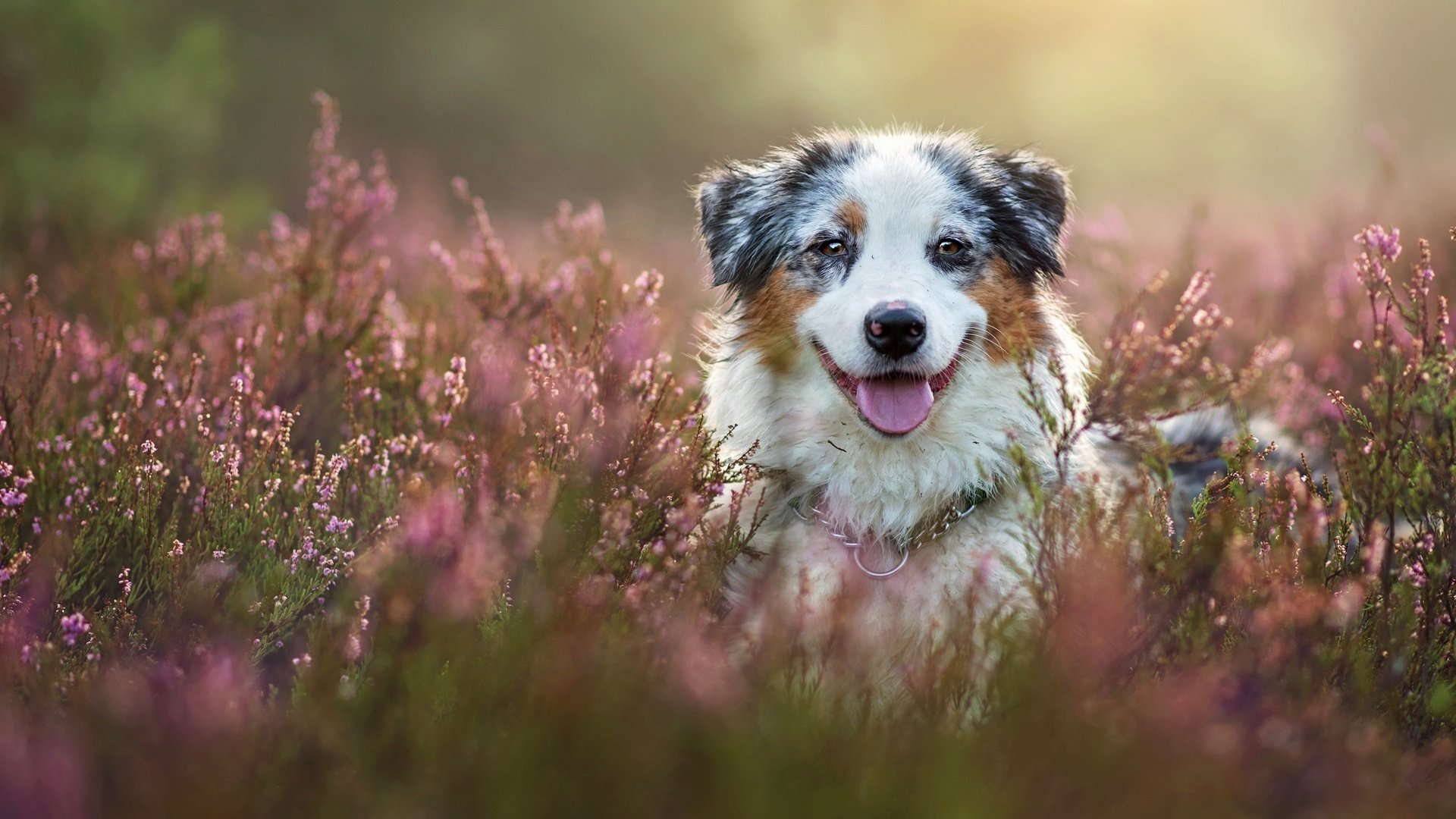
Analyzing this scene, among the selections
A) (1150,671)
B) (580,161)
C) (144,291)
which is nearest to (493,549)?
(1150,671)

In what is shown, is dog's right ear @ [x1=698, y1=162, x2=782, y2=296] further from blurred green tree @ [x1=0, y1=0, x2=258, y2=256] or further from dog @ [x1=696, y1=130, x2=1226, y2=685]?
blurred green tree @ [x1=0, y1=0, x2=258, y2=256]

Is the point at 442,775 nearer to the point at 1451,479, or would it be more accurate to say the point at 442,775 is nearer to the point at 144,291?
the point at 1451,479

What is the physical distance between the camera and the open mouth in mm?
3191

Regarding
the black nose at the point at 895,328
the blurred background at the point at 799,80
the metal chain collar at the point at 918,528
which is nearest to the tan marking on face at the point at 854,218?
the black nose at the point at 895,328

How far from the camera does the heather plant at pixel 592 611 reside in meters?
1.55

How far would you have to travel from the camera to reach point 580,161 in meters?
26.3

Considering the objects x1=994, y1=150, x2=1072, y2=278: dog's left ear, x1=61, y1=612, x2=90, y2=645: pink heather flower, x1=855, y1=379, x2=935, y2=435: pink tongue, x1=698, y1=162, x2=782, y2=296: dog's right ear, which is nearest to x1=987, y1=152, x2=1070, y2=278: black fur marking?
x1=994, y1=150, x2=1072, y2=278: dog's left ear

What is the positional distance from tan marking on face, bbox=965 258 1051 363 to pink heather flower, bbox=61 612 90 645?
2.78 meters

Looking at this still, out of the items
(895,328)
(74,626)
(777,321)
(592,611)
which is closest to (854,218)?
(777,321)

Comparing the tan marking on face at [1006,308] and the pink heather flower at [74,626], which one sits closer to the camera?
the pink heather flower at [74,626]

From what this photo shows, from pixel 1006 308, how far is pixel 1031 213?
50 cm

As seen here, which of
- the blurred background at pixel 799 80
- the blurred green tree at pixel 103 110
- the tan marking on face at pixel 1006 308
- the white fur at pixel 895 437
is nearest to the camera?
the white fur at pixel 895 437

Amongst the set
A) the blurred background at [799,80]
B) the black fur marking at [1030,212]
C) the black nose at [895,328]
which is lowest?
the black nose at [895,328]

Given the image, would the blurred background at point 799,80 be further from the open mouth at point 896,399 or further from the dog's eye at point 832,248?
the open mouth at point 896,399
